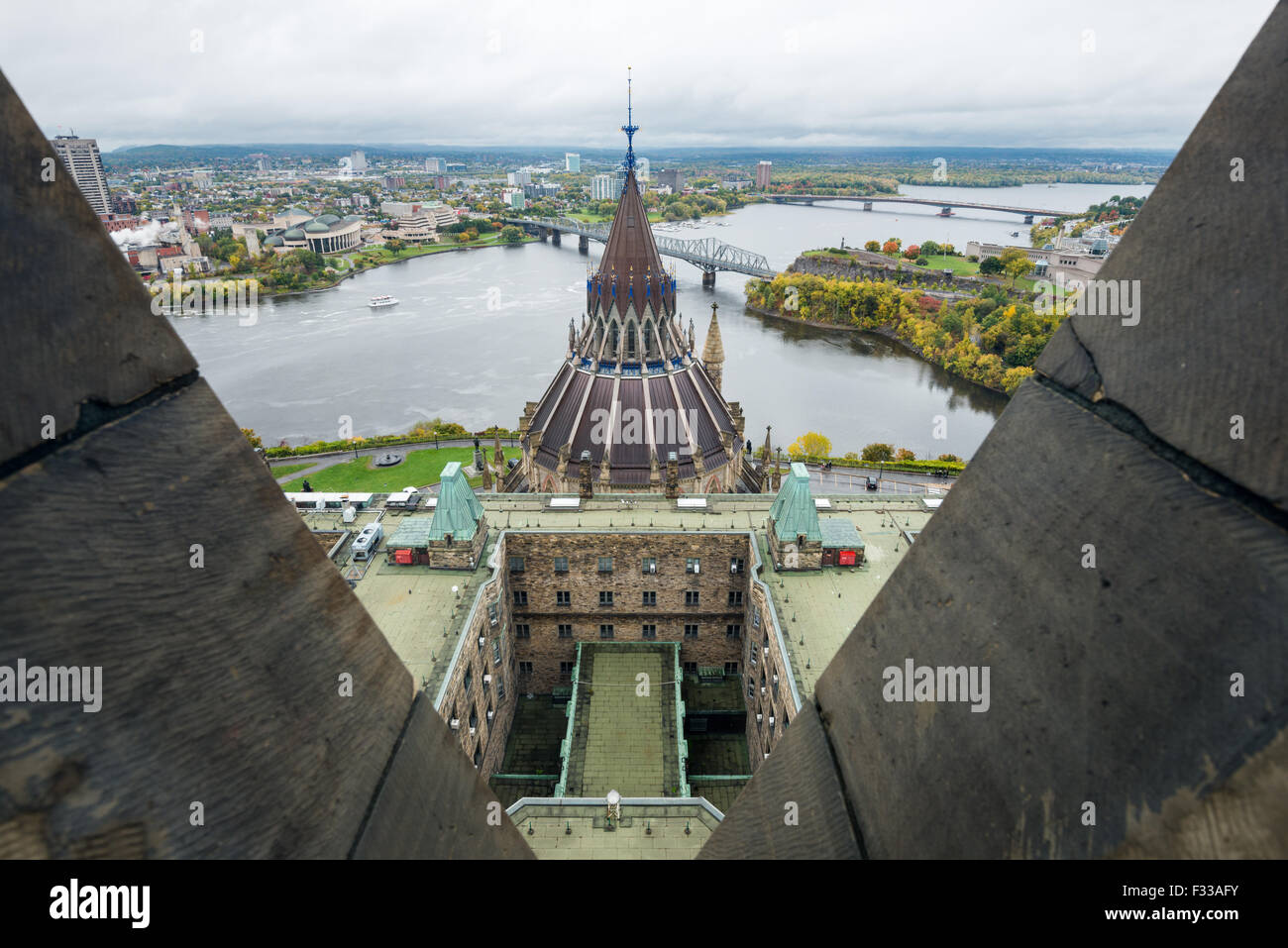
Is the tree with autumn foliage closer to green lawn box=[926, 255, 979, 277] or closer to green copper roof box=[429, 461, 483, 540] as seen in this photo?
green copper roof box=[429, 461, 483, 540]


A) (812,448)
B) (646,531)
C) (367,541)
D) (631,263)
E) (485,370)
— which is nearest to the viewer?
(646,531)

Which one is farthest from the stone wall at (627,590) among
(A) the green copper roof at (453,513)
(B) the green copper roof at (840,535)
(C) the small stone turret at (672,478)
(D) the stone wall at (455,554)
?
(C) the small stone turret at (672,478)

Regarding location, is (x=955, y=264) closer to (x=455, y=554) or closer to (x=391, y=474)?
(x=391, y=474)

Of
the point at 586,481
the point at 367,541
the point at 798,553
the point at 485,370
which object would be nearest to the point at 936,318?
the point at 485,370

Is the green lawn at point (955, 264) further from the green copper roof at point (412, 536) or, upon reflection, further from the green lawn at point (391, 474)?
the green copper roof at point (412, 536)
